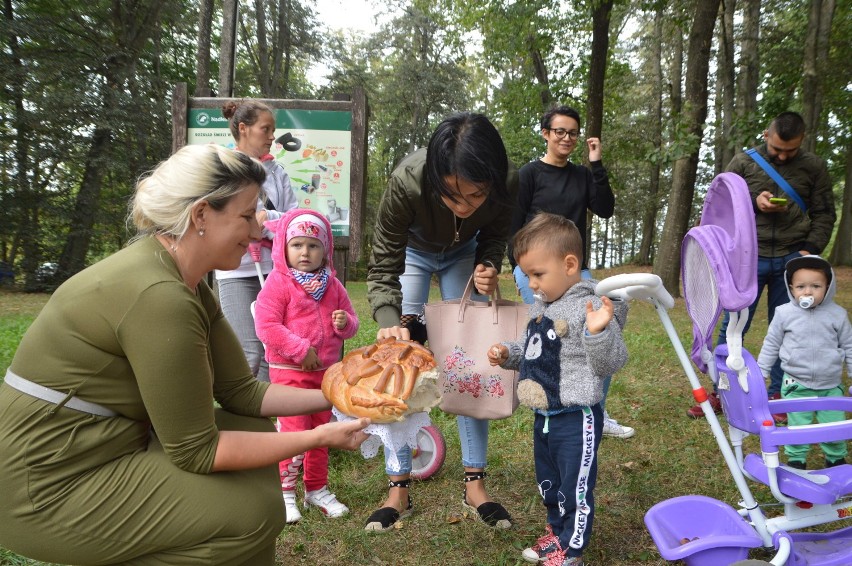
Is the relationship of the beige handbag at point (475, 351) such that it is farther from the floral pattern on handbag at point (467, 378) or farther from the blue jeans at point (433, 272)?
the blue jeans at point (433, 272)

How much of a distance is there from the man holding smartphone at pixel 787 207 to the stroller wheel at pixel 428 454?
2.30 metres

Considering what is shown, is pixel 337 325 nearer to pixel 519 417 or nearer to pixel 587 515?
pixel 587 515

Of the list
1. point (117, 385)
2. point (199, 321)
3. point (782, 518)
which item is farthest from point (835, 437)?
point (117, 385)

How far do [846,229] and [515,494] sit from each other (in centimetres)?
1977

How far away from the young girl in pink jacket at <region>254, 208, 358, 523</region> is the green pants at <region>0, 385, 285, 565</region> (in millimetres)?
1357

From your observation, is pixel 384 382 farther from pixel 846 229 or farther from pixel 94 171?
pixel 846 229

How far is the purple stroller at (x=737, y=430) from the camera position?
2199mm

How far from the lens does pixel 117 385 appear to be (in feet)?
5.96

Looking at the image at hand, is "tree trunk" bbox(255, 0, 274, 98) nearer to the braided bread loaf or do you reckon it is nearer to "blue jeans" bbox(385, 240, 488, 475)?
"blue jeans" bbox(385, 240, 488, 475)

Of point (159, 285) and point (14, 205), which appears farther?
point (14, 205)

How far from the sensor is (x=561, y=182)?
13.0 ft

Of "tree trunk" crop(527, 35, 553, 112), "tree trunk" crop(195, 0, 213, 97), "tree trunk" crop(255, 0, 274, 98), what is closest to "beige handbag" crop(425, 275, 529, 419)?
"tree trunk" crop(195, 0, 213, 97)

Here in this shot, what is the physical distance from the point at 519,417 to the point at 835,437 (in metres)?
2.62

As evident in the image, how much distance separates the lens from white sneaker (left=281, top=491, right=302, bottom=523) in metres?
3.11
